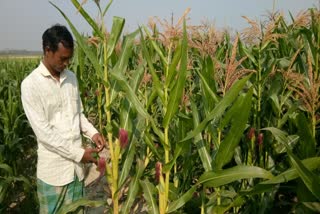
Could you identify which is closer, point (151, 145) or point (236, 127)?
point (236, 127)

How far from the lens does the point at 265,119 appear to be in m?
2.81

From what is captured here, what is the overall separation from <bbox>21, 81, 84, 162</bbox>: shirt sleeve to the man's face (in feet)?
0.61

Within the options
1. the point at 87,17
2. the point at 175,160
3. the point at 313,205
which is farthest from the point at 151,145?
the point at 313,205

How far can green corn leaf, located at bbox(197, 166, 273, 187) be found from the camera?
151cm

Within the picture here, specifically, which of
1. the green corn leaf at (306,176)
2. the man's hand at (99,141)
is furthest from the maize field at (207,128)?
the man's hand at (99,141)

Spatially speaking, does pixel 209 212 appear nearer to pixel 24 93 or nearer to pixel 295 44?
pixel 24 93

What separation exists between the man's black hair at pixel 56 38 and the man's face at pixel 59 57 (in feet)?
0.07

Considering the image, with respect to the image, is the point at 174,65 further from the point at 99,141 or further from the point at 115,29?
the point at 99,141

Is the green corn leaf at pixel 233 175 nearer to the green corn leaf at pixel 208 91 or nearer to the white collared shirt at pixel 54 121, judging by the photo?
the green corn leaf at pixel 208 91

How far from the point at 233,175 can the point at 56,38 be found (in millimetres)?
1240

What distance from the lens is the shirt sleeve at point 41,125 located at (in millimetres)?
1972

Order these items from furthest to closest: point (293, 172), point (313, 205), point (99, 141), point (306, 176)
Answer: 1. point (99, 141)
2. point (313, 205)
3. point (293, 172)
4. point (306, 176)

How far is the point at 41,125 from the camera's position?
6.45 feet

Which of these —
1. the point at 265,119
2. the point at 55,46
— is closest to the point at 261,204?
the point at 265,119
